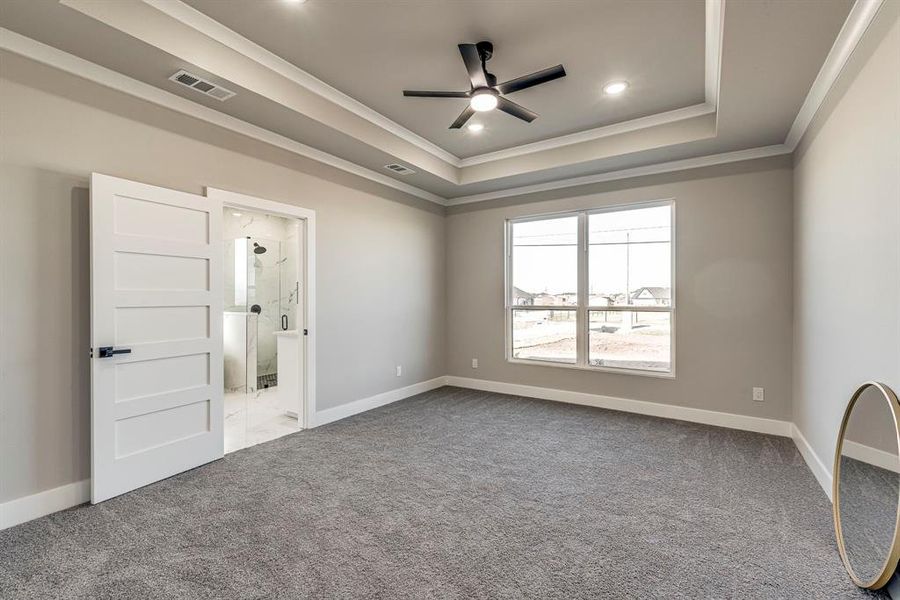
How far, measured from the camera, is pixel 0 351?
7.72 feet

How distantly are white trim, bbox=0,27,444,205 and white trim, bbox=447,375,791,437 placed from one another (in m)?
3.33

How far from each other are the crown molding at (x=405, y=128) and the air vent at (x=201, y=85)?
0.28m

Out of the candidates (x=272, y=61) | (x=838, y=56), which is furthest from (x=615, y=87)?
(x=272, y=61)

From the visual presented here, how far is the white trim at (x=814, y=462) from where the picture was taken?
273 cm

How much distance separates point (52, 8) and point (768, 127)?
4.95 metres

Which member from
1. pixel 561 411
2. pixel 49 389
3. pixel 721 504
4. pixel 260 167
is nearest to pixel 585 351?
pixel 561 411

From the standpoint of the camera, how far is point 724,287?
4.25 meters

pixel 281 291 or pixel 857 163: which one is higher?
pixel 857 163

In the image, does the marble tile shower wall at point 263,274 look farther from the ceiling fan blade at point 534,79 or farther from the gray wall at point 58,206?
the ceiling fan blade at point 534,79

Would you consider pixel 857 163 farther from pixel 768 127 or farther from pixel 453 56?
pixel 453 56

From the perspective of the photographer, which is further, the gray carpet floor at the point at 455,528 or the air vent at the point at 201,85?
the air vent at the point at 201,85

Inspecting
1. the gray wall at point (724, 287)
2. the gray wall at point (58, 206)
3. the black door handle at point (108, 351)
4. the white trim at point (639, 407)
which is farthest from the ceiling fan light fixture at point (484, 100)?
the white trim at point (639, 407)

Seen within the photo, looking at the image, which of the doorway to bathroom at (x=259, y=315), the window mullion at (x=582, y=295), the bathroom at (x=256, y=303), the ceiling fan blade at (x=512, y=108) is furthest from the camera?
the bathroom at (x=256, y=303)

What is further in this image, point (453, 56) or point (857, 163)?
point (453, 56)
